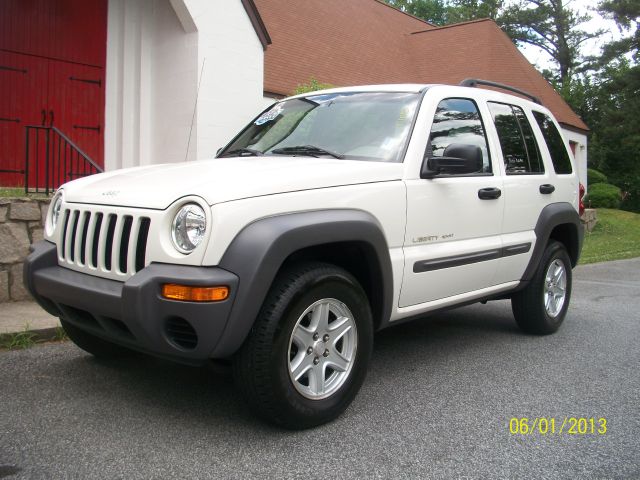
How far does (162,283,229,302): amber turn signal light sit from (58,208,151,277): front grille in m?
0.29

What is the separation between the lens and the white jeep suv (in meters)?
2.90

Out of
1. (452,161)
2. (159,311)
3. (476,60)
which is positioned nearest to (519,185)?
(452,161)

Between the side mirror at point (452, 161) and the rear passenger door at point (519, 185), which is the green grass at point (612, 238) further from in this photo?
the side mirror at point (452, 161)

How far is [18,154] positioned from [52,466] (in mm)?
7651

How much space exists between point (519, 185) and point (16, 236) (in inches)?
185

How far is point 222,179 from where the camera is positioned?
10.3 ft

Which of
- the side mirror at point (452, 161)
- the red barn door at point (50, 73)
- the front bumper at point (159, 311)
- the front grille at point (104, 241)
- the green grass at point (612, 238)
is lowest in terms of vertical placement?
the green grass at point (612, 238)

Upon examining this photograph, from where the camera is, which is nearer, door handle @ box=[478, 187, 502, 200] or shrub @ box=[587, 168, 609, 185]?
door handle @ box=[478, 187, 502, 200]

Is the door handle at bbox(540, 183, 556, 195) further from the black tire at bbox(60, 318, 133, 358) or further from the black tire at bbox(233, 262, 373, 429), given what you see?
the black tire at bbox(60, 318, 133, 358)

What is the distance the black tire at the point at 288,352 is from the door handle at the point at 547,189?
8.05 ft

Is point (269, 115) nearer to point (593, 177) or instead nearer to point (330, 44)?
point (330, 44)

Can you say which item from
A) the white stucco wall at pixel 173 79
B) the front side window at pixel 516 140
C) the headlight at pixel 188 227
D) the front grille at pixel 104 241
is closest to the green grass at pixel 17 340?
the front grille at pixel 104 241
